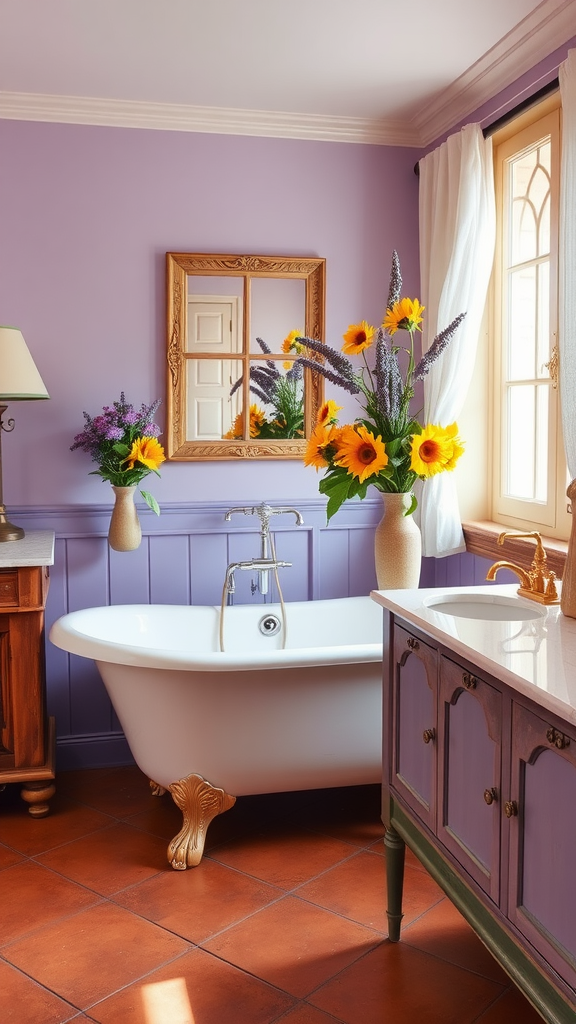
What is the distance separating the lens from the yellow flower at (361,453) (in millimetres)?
2551

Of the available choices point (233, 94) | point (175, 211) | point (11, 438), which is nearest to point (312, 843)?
point (11, 438)

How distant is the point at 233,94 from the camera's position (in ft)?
10.6

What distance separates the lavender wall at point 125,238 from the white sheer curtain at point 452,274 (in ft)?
1.28

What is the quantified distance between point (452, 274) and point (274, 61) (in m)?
0.92

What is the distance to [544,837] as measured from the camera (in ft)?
4.89

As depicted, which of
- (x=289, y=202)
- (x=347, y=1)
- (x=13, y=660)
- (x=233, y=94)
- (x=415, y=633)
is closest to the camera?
(x=415, y=633)

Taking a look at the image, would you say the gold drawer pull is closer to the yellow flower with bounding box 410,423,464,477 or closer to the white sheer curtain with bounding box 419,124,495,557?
the yellow flower with bounding box 410,423,464,477

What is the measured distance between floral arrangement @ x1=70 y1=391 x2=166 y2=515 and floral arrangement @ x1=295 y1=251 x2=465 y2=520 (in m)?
0.77

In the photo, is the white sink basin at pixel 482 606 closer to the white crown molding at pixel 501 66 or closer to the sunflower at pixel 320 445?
the sunflower at pixel 320 445

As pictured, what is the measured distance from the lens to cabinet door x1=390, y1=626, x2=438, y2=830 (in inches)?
76.8

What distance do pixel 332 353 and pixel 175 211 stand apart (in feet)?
3.57

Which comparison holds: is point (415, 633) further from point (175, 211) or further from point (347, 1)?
point (175, 211)

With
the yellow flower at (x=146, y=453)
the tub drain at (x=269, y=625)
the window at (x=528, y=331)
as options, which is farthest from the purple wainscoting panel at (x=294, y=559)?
the window at (x=528, y=331)

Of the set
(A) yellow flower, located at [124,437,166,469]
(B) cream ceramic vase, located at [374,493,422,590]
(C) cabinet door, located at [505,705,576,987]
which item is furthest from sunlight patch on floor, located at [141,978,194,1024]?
(A) yellow flower, located at [124,437,166,469]
